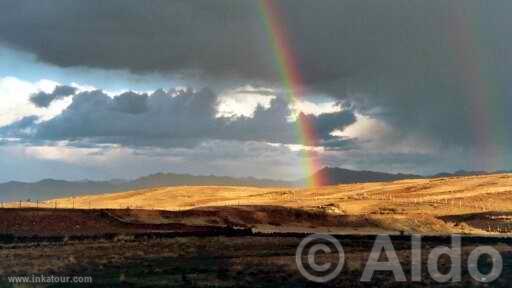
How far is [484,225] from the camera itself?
8906 cm

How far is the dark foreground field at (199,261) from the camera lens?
34531mm

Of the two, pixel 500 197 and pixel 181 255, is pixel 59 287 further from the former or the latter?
pixel 500 197

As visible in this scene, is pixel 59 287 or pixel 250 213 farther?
pixel 250 213

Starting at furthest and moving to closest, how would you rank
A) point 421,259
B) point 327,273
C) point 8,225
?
point 8,225 → point 421,259 → point 327,273

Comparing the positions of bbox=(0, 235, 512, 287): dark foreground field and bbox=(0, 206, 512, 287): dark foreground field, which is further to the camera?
bbox=(0, 206, 512, 287): dark foreground field

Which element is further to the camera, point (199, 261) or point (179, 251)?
point (179, 251)

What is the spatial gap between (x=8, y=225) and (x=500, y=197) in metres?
89.3

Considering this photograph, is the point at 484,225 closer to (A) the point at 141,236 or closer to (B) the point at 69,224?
(A) the point at 141,236

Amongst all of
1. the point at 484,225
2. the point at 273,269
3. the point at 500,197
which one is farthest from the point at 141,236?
the point at 500,197

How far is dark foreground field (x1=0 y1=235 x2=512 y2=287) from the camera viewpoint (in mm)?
34531

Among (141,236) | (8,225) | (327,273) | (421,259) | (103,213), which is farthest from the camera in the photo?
(103,213)

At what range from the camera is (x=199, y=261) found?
4425cm

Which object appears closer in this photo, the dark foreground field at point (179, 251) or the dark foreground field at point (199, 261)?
the dark foreground field at point (199, 261)

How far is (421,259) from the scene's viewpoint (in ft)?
142
